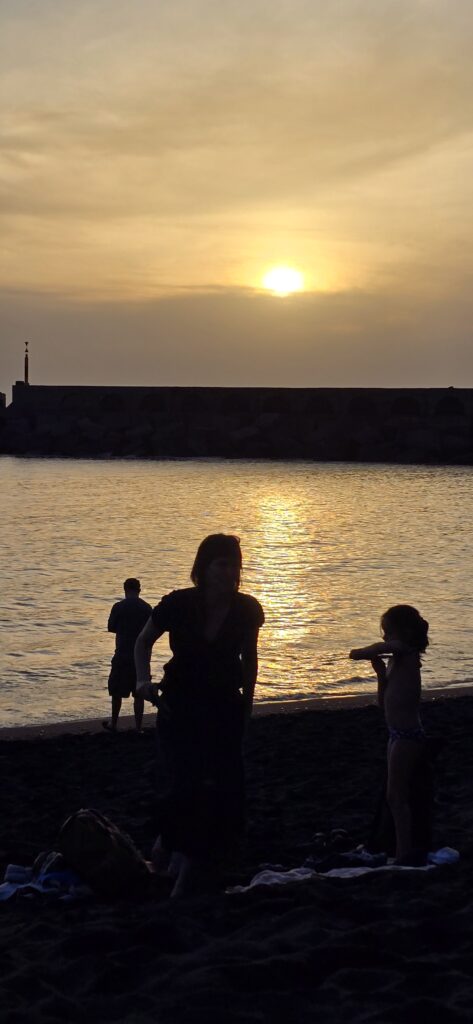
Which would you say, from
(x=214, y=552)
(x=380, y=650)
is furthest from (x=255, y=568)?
(x=214, y=552)

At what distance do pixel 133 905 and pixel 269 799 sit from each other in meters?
3.69

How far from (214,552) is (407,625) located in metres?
1.29

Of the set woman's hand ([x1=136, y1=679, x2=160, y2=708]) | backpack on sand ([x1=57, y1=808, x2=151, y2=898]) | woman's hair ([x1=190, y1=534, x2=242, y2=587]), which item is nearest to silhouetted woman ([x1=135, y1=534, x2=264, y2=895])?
woman's hair ([x1=190, y1=534, x2=242, y2=587])

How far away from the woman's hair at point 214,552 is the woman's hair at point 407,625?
3.52 feet

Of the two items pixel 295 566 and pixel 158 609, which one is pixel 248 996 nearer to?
pixel 158 609

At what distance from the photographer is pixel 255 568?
1523 inches

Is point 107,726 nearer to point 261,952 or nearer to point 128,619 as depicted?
point 128,619

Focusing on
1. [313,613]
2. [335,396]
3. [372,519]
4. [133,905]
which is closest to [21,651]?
[313,613]

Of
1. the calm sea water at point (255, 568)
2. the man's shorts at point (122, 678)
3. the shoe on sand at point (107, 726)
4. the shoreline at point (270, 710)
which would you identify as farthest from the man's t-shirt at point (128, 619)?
the calm sea water at point (255, 568)

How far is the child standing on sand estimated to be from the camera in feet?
20.2

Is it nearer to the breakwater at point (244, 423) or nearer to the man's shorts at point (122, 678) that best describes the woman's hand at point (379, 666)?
the man's shorts at point (122, 678)

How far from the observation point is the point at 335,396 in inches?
4230

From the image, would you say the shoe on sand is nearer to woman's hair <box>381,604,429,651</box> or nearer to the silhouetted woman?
woman's hair <box>381,604,429,651</box>

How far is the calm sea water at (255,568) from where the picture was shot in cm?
1861
